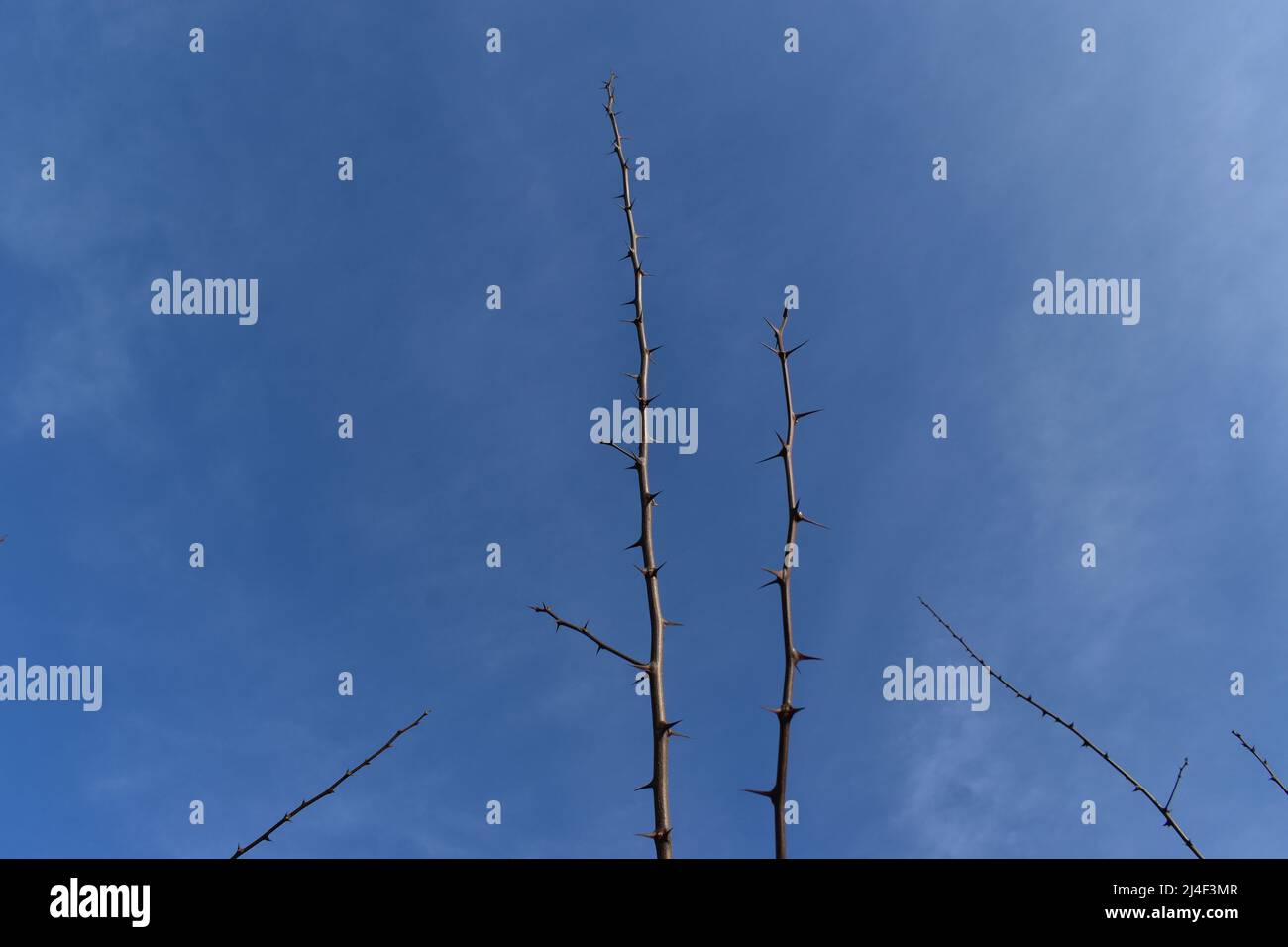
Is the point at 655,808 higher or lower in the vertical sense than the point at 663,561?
lower
